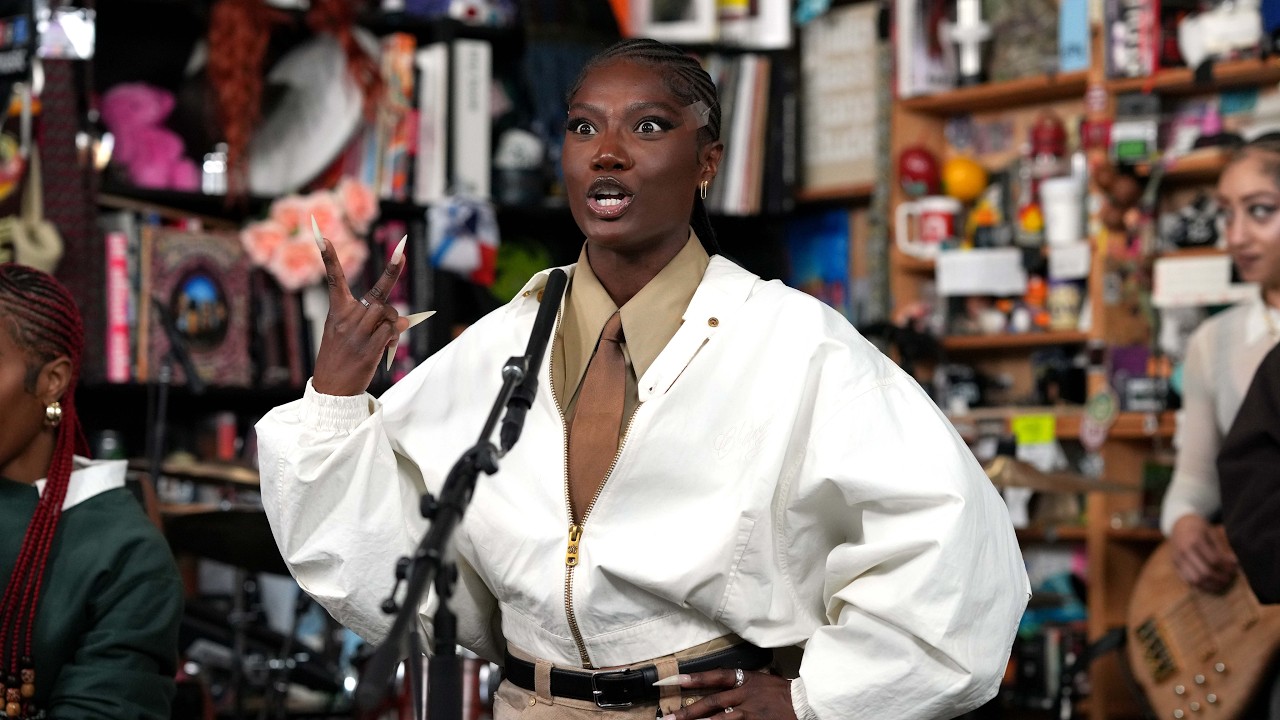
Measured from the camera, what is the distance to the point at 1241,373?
316 centimetres

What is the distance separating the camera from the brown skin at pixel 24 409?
199cm

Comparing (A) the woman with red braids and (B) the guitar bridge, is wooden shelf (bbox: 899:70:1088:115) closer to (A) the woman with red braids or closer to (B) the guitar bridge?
(B) the guitar bridge

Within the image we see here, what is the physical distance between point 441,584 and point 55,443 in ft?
3.28

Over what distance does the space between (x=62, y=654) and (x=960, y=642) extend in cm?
107

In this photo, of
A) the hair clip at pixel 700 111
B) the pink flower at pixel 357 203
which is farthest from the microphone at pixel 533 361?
the pink flower at pixel 357 203

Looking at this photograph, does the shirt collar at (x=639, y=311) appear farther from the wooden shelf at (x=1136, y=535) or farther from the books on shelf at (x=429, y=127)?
the wooden shelf at (x=1136, y=535)

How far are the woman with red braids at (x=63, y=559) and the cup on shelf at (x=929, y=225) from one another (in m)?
2.69

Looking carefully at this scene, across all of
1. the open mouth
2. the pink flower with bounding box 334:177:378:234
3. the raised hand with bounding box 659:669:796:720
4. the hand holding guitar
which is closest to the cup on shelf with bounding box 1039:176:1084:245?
the hand holding guitar

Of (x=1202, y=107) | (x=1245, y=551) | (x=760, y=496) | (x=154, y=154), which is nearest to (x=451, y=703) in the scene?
(x=760, y=496)

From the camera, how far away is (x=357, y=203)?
388cm

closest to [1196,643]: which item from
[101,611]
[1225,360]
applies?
[1225,360]

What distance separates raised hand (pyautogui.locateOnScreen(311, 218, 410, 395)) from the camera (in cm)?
155

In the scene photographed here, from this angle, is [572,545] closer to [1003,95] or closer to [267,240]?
[267,240]

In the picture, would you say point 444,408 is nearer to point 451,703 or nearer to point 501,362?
point 501,362
